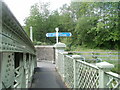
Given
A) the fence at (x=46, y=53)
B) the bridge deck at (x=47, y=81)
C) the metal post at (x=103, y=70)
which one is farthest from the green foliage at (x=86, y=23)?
the metal post at (x=103, y=70)

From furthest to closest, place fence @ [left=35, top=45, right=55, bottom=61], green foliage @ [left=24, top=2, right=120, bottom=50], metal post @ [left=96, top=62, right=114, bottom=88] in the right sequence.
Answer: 1. green foliage @ [left=24, top=2, right=120, bottom=50]
2. fence @ [left=35, top=45, right=55, bottom=61]
3. metal post @ [left=96, top=62, right=114, bottom=88]

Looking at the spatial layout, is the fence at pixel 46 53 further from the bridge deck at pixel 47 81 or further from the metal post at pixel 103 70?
the metal post at pixel 103 70

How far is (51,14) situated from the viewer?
18.6 m

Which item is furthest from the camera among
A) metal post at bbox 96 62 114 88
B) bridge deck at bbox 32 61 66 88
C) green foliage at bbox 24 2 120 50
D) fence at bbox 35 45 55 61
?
green foliage at bbox 24 2 120 50

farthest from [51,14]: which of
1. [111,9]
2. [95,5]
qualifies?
[111,9]

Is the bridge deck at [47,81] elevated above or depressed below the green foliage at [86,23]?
below

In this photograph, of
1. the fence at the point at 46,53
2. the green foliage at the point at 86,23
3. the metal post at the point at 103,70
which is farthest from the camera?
the green foliage at the point at 86,23

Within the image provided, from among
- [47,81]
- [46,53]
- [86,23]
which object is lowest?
[47,81]

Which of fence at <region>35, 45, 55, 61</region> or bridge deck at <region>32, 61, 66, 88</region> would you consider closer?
bridge deck at <region>32, 61, 66, 88</region>

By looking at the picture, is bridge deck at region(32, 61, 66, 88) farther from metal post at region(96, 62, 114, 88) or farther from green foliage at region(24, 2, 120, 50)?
green foliage at region(24, 2, 120, 50)

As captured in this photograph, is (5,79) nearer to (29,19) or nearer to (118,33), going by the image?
(118,33)

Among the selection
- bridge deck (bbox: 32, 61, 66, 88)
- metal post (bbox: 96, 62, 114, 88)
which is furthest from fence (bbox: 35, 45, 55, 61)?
metal post (bbox: 96, 62, 114, 88)

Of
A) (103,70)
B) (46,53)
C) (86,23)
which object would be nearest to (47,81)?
(103,70)

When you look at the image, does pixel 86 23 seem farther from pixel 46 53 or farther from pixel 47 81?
pixel 47 81
